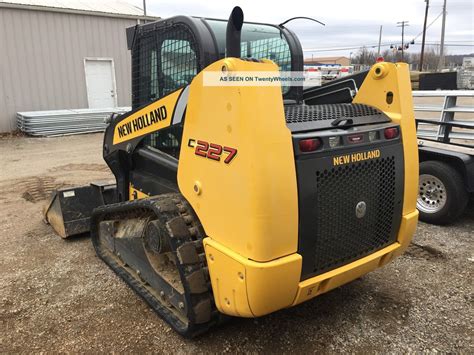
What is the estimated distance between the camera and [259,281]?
6.77 ft

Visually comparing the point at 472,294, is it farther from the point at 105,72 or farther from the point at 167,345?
the point at 105,72

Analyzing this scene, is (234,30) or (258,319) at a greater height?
(234,30)

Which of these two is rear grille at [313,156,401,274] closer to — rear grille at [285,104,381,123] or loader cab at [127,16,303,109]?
rear grille at [285,104,381,123]

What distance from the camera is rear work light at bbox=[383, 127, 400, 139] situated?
102 inches

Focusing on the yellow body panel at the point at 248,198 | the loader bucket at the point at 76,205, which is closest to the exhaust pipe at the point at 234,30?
the yellow body panel at the point at 248,198

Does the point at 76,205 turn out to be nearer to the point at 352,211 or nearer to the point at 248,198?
the point at 248,198

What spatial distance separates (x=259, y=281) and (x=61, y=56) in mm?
12260

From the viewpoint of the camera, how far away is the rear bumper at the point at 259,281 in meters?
2.08

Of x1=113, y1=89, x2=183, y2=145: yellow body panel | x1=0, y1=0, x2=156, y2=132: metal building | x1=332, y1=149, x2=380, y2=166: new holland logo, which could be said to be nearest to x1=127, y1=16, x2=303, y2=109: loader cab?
x1=113, y1=89, x2=183, y2=145: yellow body panel

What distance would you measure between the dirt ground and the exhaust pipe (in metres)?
1.75

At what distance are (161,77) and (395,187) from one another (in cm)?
186

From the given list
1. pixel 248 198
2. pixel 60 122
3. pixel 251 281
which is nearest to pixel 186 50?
pixel 248 198

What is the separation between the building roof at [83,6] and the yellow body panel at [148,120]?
1029 cm

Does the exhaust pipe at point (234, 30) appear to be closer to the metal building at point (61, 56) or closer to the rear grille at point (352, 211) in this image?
the rear grille at point (352, 211)
